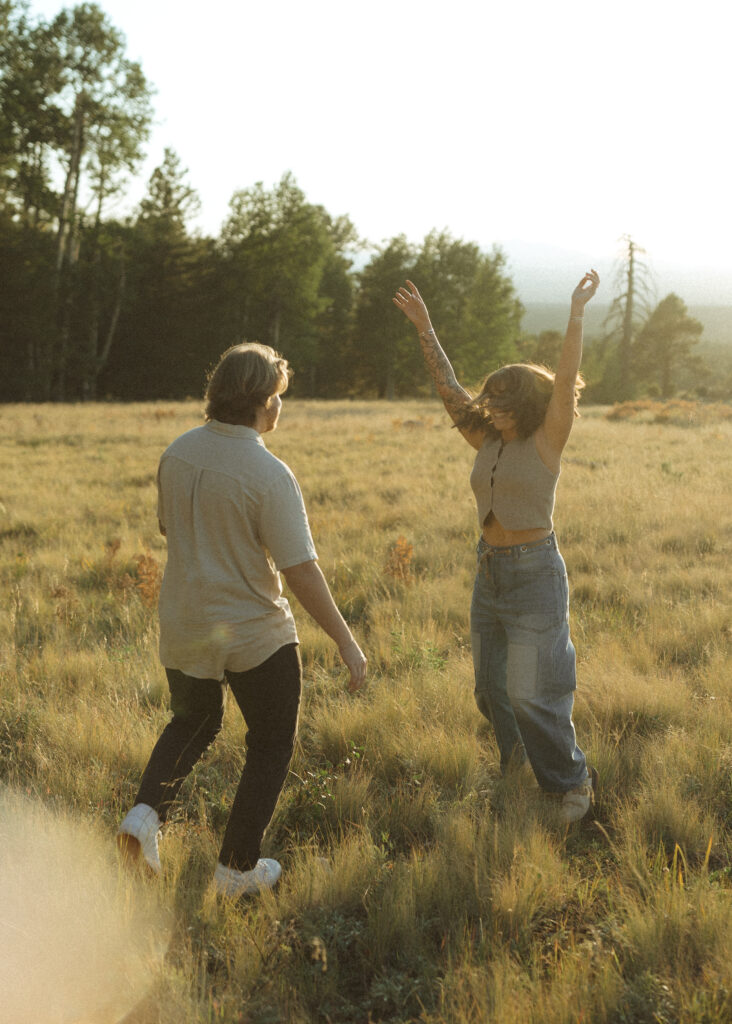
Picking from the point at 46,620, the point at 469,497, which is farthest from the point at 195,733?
the point at 469,497

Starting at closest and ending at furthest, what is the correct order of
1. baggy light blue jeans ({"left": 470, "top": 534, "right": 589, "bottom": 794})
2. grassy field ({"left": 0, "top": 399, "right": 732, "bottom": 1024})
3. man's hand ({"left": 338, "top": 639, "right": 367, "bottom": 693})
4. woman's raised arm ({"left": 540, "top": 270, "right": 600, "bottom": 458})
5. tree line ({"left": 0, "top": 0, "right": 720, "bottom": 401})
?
grassy field ({"left": 0, "top": 399, "right": 732, "bottom": 1024}) < man's hand ({"left": 338, "top": 639, "right": 367, "bottom": 693}) < woman's raised arm ({"left": 540, "top": 270, "right": 600, "bottom": 458}) < baggy light blue jeans ({"left": 470, "top": 534, "right": 589, "bottom": 794}) < tree line ({"left": 0, "top": 0, "right": 720, "bottom": 401})

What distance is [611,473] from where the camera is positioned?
11859 mm

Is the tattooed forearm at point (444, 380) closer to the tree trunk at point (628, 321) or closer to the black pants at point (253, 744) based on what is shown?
the black pants at point (253, 744)

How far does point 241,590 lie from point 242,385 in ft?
2.27

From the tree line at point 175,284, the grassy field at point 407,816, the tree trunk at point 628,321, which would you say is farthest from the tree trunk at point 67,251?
the tree trunk at point 628,321

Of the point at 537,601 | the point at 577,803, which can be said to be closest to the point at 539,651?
the point at 537,601

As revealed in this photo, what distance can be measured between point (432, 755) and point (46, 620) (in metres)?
3.48

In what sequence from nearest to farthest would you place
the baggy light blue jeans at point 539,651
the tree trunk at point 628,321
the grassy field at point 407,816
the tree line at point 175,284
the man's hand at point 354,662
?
1. the grassy field at point 407,816
2. the man's hand at point 354,662
3. the baggy light blue jeans at point 539,651
4. the tree line at point 175,284
5. the tree trunk at point 628,321

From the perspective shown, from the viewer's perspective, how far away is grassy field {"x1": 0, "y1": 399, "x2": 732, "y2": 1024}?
7.25 feet

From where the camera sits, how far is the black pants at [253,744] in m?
2.58

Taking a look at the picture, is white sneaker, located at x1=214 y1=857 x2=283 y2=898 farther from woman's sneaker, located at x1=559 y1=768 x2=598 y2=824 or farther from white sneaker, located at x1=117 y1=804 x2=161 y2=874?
woman's sneaker, located at x1=559 y1=768 x2=598 y2=824

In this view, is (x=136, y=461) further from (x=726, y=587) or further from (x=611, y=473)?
(x=726, y=587)

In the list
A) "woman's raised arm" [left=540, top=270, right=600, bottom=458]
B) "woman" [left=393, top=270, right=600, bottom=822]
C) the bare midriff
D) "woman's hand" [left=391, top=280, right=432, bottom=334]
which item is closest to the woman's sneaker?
"woman" [left=393, top=270, right=600, bottom=822]

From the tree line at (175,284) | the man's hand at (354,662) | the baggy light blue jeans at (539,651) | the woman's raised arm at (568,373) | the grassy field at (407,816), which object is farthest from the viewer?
the tree line at (175,284)
